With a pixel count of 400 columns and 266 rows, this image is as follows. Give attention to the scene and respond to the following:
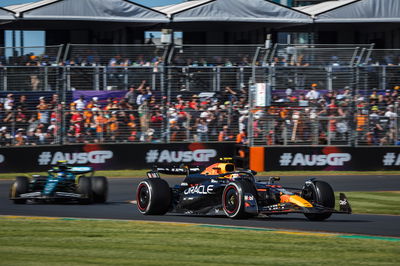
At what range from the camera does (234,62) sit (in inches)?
1030

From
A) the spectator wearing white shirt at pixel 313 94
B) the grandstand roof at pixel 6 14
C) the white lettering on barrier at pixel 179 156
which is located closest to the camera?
the white lettering on barrier at pixel 179 156

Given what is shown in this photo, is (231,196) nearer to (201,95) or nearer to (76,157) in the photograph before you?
(76,157)

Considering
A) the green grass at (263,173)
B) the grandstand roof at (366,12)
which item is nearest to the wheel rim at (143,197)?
the green grass at (263,173)

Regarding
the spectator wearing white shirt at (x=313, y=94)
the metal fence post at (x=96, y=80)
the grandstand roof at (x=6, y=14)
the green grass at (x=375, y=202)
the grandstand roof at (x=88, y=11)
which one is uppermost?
the grandstand roof at (x=88, y=11)

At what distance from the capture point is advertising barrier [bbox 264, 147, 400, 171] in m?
25.2

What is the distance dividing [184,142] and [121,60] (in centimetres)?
363

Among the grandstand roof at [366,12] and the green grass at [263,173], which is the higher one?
the grandstand roof at [366,12]

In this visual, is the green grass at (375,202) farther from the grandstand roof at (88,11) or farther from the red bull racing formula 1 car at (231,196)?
the grandstand roof at (88,11)

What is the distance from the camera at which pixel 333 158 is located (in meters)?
25.6

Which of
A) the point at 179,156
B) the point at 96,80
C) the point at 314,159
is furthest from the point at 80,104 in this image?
the point at 314,159

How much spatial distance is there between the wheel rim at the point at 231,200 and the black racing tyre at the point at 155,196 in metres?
1.31

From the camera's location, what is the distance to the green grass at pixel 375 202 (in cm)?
1546

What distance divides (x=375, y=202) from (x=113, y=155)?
9.79 meters

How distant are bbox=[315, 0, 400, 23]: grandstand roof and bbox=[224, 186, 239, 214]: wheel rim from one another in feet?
73.1
